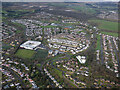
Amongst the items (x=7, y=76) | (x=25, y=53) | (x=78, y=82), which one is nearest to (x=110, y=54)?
(x=78, y=82)

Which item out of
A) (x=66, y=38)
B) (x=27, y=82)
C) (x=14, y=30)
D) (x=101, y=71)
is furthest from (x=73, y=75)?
(x=14, y=30)

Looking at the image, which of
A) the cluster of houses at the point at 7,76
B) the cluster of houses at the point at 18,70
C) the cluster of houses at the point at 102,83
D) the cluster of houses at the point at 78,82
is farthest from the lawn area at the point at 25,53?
the cluster of houses at the point at 102,83

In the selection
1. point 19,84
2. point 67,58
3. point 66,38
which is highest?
point 66,38

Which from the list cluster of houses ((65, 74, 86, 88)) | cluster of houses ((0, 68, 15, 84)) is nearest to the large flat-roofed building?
cluster of houses ((0, 68, 15, 84))

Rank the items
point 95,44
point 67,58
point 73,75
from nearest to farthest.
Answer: point 73,75 < point 67,58 < point 95,44

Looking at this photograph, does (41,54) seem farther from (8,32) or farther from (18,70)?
(8,32)

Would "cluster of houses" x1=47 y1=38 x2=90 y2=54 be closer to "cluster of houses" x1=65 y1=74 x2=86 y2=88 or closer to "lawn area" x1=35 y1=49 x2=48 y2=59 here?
"lawn area" x1=35 y1=49 x2=48 y2=59

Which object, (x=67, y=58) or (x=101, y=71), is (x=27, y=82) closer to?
(x=67, y=58)
